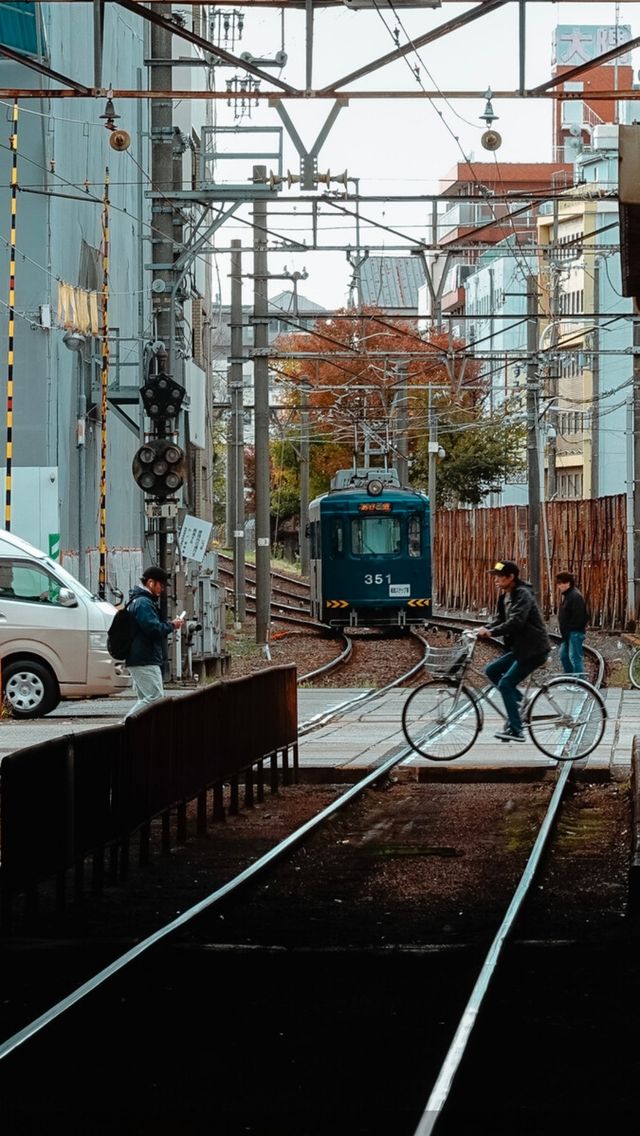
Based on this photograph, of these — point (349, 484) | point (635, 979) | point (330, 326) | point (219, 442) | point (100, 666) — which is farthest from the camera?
point (219, 442)

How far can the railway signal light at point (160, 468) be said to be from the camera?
77.4 feet

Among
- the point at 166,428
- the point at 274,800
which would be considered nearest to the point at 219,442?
the point at 166,428

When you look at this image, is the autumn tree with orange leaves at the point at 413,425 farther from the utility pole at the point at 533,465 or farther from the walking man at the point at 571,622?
the walking man at the point at 571,622

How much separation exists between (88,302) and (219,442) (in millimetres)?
85202

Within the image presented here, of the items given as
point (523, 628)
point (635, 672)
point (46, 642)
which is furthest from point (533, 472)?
point (523, 628)

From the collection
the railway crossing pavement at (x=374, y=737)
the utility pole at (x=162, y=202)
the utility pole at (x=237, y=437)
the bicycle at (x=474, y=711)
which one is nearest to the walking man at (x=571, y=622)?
the railway crossing pavement at (x=374, y=737)

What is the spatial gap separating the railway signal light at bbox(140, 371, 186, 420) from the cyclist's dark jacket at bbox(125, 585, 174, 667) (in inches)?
237

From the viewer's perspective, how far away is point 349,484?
42.8 meters

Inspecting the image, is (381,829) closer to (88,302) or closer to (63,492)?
(63,492)

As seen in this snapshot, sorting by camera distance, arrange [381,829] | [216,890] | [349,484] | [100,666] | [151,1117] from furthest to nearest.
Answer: [349,484], [100,666], [381,829], [216,890], [151,1117]

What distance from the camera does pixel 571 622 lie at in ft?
82.0

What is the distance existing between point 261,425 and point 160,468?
15.0 meters

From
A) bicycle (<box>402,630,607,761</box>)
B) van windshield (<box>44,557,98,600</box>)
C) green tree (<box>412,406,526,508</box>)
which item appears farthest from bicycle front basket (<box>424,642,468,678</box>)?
green tree (<box>412,406,526,508</box>)

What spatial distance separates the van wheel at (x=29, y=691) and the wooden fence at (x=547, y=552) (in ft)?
65.5
